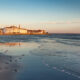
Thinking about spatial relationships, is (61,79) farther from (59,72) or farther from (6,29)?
(6,29)

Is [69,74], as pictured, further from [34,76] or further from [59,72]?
[34,76]

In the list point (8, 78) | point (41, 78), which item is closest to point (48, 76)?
point (41, 78)

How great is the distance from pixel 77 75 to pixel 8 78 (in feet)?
11.5

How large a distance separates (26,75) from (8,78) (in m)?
0.92

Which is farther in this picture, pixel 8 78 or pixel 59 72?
pixel 59 72

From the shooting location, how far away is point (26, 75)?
286 inches

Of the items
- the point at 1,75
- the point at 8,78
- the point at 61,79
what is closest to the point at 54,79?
the point at 61,79

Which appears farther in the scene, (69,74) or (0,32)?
(0,32)

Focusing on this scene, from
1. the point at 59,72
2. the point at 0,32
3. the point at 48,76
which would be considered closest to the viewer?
the point at 48,76

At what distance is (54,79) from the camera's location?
680cm

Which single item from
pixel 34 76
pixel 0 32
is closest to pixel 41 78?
pixel 34 76

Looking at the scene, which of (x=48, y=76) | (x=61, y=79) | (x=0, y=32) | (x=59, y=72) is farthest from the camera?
(x=0, y=32)

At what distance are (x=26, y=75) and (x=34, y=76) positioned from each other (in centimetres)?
42

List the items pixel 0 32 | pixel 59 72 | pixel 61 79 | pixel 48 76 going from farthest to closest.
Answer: pixel 0 32, pixel 59 72, pixel 48 76, pixel 61 79
